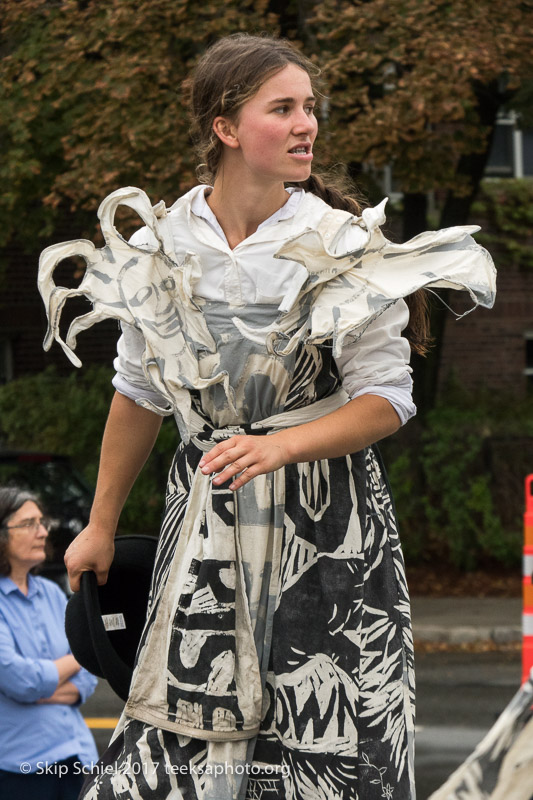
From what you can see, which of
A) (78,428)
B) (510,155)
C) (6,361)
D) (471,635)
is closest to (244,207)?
(471,635)

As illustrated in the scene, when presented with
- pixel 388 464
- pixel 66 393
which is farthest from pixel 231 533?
pixel 66 393

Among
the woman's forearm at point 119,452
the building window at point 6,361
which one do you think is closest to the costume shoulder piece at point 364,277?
the woman's forearm at point 119,452

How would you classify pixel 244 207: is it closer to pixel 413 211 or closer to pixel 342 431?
pixel 342 431

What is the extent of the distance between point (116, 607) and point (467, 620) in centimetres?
816

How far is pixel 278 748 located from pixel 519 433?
10143 mm

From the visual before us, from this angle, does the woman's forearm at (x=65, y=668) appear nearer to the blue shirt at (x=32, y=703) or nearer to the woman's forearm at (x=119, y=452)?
the blue shirt at (x=32, y=703)

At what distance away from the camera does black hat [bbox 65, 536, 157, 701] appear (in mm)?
2918

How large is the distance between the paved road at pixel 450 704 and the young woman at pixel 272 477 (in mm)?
3463

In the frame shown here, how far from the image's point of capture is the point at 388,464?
12.4 m

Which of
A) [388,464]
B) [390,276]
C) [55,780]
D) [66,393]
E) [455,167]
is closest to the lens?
[390,276]

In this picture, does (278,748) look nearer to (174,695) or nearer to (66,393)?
(174,695)

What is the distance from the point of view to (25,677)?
4477mm

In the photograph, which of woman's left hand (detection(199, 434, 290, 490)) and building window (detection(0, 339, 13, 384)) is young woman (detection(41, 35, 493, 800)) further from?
building window (detection(0, 339, 13, 384))

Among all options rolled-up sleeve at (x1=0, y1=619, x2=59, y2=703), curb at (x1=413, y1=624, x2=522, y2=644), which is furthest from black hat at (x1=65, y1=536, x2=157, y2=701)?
curb at (x1=413, y1=624, x2=522, y2=644)
